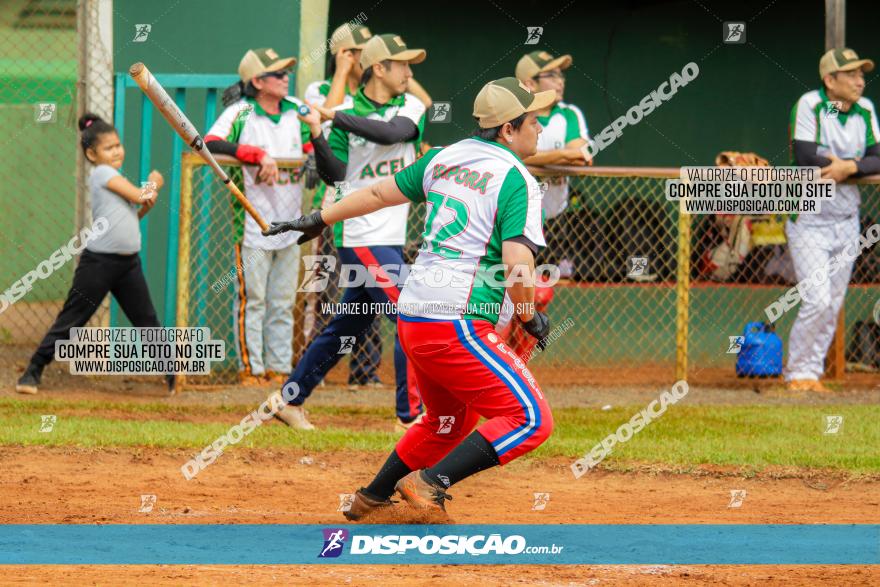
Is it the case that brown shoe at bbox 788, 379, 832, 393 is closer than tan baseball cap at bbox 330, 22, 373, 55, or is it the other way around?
tan baseball cap at bbox 330, 22, 373, 55

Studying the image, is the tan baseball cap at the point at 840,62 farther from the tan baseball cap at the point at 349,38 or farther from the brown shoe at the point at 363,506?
the brown shoe at the point at 363,506

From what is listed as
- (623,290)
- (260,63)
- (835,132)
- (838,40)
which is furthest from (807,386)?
(260,63)

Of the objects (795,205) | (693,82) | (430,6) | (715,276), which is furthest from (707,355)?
(430,6)

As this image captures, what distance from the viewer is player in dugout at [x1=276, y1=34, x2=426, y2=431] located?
7.95 metres

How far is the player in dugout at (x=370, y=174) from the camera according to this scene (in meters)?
7.95

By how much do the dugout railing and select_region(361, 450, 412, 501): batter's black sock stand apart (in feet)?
14.6

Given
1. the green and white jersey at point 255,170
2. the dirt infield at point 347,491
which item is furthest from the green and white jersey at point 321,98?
the dirt infield at point 347,491

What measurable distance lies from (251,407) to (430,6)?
5680mm

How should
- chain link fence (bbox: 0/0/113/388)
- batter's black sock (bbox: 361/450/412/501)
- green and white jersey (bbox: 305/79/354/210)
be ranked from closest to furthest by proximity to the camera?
batter's black sock (bbox: 361/450/412/501), green and white jersey (bbox: 305/79/354/210), chain link fence (bbox: 0/0/113/388)

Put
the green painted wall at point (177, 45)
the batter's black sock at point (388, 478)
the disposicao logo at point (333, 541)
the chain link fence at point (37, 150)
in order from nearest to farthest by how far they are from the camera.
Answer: the disposicao logo at point (333, 541) → the batter's black sock at point (388, 478) → the green painted wall at point (177, 45) → the chain link fence at point (37, 150)

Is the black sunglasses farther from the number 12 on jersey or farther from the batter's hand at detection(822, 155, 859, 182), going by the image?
the number 12 on jersey

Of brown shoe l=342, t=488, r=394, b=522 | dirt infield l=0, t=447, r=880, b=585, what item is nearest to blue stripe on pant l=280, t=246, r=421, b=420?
dirt infield l=0, t=447, r=880, b=585

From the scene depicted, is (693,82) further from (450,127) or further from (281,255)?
(281,255)

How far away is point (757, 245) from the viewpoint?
11898mm
